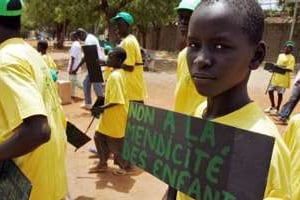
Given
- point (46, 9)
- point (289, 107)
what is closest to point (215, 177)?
point (289, 107)

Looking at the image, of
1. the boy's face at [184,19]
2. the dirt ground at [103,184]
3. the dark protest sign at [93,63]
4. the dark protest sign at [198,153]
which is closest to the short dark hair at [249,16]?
the dark protest sign at [198,153]

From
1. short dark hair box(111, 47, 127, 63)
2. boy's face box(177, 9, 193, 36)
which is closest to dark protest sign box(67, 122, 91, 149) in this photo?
boy's face box(177, 9, 193, 36)

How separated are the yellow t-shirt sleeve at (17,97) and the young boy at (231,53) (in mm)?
775

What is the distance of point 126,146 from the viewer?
5.42 feet

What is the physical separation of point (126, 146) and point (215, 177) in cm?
46

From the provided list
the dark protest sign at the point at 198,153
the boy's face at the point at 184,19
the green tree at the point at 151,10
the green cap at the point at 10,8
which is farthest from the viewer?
the green tree at the point at 151,10

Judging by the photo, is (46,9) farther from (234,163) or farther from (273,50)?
(234,163)

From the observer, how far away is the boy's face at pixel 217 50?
4.33ft

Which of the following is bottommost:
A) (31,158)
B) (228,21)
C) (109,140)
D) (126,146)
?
(109,140)

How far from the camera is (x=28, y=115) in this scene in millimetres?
1849

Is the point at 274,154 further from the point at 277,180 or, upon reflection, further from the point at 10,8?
the point at 10,8

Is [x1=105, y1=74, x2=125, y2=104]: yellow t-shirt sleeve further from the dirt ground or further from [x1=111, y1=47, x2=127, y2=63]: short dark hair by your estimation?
the dirt ground

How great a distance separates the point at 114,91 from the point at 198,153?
3954 mm

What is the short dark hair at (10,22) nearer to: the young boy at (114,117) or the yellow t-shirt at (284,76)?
the young boy at (114,117)
